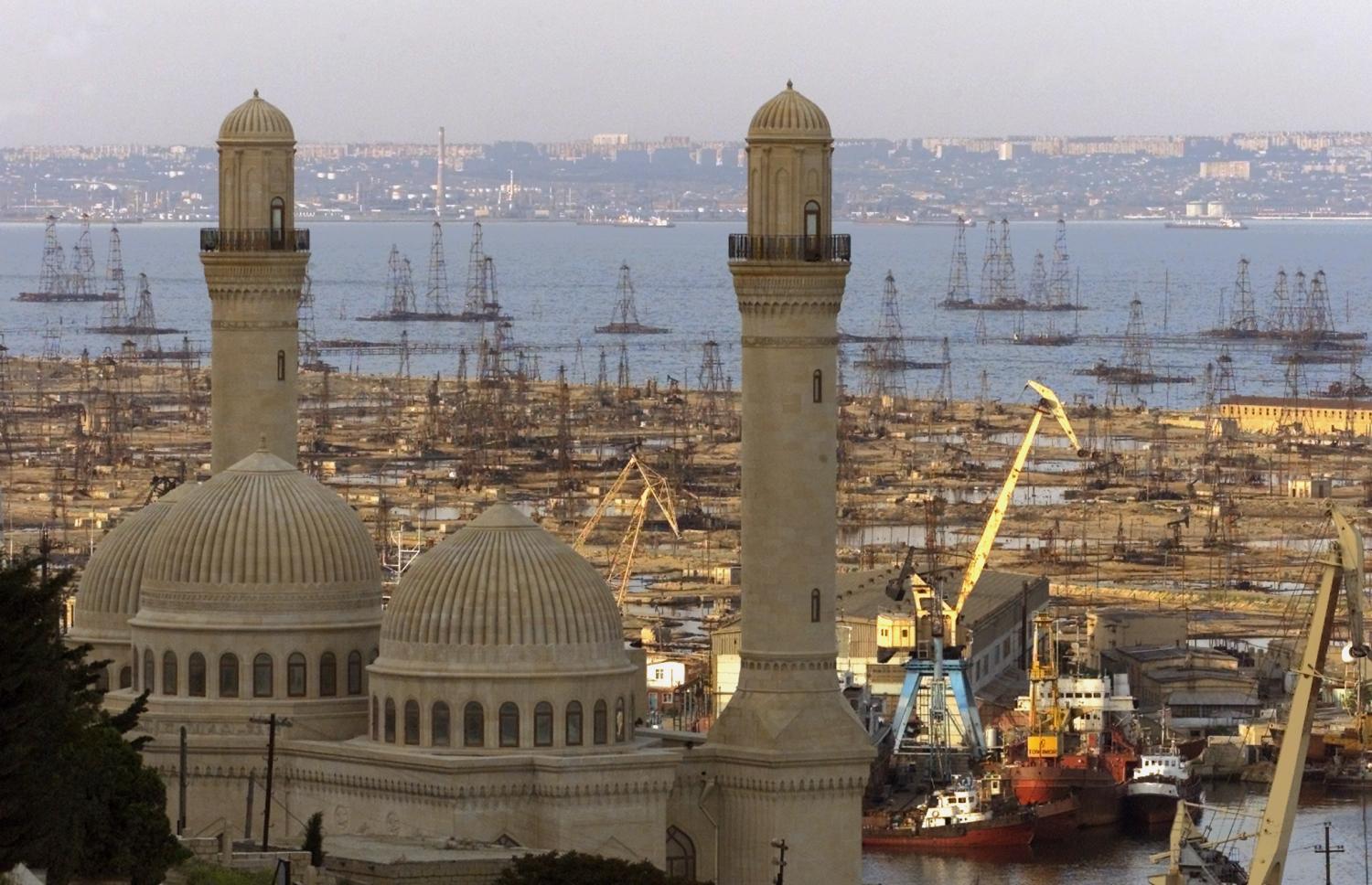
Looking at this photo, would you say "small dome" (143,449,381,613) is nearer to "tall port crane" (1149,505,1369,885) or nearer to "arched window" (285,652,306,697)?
"arched window" (285,652,306,697)

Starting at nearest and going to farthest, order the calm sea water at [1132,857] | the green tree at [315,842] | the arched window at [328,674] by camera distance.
Result: the green tree at [315,842] → the arched window at [328,674] → the calm sea water at [1132,857]

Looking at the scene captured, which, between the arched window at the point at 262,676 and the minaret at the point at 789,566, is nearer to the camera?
the minaret at the point at 789,566

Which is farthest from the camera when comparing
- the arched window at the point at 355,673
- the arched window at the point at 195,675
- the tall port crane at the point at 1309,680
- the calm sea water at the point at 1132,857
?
the calm sea water at the point at 1132,857

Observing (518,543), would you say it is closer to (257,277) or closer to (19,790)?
(257,277)

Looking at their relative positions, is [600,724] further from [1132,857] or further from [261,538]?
[1132,857]

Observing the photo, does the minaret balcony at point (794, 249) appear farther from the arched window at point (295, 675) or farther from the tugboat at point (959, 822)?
the tugboat at point (959, 822)

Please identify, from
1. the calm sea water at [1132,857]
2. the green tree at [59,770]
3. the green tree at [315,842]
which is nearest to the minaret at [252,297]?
the green tree at [315,842]

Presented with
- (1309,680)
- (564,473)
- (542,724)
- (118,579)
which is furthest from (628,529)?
(542,724)
